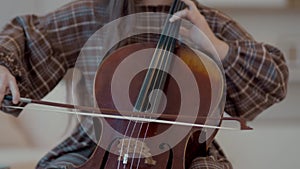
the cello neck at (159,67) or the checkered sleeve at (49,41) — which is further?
the checkered sleeve at (49,41)

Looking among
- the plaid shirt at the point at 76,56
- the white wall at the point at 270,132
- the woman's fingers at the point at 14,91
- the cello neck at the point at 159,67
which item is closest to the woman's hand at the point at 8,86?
the woman's fingers at the point at 14,91

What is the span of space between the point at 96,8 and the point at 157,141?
41 centimetres

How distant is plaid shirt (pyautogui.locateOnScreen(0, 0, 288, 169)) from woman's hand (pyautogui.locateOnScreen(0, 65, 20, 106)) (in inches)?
4.3

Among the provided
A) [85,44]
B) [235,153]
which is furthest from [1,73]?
[235,153]

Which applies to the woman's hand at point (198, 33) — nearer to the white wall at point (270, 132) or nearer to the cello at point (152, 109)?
the cello at point (152, 109)

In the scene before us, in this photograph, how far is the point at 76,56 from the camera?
3.50 feet

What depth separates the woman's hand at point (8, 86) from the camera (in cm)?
79

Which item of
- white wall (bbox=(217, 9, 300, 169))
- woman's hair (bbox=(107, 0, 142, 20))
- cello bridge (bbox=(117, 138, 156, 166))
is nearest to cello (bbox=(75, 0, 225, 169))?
cello bridge (bbox=(117, 138, 156, 166))

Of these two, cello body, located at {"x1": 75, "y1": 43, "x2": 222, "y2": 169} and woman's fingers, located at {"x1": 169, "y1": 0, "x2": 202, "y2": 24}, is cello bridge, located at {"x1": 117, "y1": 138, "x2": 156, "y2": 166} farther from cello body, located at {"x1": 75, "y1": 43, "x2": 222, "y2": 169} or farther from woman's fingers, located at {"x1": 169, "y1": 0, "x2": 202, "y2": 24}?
woman's fingers, located at {"x1": 169, "y1": 0, "x2": 202, "y2": 24}

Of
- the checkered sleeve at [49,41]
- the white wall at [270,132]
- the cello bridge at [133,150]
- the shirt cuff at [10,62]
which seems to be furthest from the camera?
the white wall at [270,132]

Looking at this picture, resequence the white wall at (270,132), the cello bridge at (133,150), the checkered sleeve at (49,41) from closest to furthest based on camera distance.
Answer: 1. the cello bridge at (133,150)
2. the checkered sleeve at (49,41)
3. the white wall at (270,132)

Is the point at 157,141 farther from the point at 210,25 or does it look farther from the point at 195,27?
the point at 210,25

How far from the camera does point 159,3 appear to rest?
103cm

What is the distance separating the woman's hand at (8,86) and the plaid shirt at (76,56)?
0.36 ft
